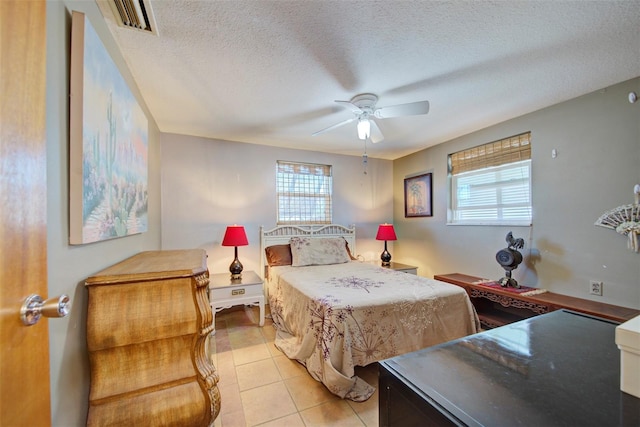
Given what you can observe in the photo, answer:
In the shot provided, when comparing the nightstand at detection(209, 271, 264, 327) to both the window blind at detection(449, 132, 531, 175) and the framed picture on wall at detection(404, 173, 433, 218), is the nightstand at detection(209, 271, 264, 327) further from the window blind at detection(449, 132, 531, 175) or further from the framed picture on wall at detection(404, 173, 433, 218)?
the window blind at detection(449, 132, 531, 175)

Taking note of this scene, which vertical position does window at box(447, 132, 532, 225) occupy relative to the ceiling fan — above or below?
below

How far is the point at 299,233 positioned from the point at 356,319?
Answer: 7.01ft

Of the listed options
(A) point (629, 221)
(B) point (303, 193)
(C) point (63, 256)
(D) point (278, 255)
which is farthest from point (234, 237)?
(A) point (629, 221)

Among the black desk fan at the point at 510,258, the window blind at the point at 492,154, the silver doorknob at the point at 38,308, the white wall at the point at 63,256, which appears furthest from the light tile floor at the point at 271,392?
the window blind at the point at 492,154

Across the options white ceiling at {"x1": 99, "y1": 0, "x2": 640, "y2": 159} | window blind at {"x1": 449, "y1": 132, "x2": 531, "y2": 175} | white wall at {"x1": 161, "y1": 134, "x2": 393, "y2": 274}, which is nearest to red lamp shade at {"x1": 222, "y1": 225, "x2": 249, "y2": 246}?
white wall at {"x1": 161, "y1": 134, "x2": 393, "y2": 274}

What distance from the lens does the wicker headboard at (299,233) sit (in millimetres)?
3604

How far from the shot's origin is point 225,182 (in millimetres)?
3471

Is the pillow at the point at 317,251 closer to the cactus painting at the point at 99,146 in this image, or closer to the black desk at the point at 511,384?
the cactus painting at the point at 99,146

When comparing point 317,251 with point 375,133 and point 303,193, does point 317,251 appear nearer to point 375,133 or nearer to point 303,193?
point 303,193

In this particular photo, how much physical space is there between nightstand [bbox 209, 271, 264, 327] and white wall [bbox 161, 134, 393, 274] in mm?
545

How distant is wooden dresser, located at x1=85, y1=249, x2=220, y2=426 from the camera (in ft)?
3.39

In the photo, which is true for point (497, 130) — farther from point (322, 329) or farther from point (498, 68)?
point (322, 329)

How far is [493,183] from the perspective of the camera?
311 cm

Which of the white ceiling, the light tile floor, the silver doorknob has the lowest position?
the light tile floor
